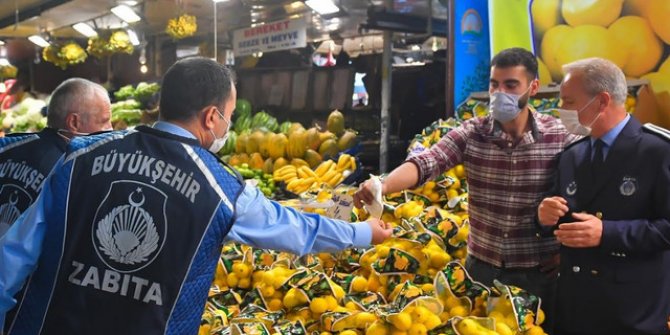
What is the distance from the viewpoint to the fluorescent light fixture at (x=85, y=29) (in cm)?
902

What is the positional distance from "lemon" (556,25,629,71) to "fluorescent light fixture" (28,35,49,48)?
862 centimetres

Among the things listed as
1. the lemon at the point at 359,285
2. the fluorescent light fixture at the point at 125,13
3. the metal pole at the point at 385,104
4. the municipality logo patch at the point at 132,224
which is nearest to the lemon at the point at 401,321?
the lemon at the point at 359,285

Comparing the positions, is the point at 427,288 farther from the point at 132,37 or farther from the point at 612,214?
Result: the point at 132,37

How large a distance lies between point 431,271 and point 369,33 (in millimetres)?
3486

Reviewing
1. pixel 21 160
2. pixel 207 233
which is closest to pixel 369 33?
pixel 21 160

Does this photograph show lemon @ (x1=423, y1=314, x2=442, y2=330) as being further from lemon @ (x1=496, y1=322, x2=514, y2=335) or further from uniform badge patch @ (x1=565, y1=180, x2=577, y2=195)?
uniform badge patch @ (x1=565, y1=180, x2=577, y2=195)

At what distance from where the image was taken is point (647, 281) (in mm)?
2172

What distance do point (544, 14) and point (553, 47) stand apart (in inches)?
10.2

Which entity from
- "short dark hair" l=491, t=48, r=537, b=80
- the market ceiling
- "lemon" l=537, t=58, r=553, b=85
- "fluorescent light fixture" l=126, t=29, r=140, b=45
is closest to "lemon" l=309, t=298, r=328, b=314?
"short dark hair" l=491, t=48, r=537, b=80

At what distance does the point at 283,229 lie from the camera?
1.81 m

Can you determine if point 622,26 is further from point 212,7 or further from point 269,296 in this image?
point 212,7

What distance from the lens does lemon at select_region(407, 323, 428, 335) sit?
2127mm

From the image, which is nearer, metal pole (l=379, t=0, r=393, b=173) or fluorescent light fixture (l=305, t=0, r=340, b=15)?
metal pole (l=379, t=0, r=393, b=173)

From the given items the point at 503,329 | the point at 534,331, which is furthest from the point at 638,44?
the point at 503,329
